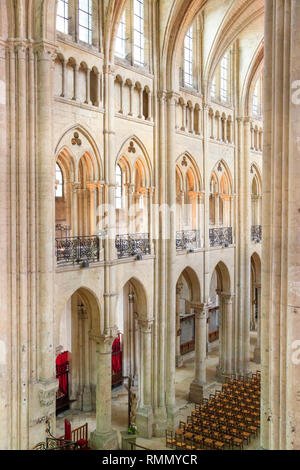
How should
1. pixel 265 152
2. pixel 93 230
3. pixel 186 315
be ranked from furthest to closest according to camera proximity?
pixel 186 315 < pixel 93 230 < pixel 265 152

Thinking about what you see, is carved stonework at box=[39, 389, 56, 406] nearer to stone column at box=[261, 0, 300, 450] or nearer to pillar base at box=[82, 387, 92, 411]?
pillar base at box=[82, 387, 92, 411]

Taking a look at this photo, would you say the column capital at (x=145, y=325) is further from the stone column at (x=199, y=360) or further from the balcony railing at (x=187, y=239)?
the stone column at (x=199, y=360)

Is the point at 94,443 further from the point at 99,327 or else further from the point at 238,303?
the point at 238,303

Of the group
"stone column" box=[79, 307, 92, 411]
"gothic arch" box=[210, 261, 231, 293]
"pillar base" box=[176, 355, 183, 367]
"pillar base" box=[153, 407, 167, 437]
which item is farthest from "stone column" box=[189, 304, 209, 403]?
"stone column" box=[79, 307, 92, 411]

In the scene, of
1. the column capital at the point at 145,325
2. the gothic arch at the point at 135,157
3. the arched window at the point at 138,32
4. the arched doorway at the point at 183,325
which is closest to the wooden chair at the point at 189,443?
the column capital at the point at 145,325

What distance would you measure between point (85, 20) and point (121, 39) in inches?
76.5

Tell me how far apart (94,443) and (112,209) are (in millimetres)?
7789

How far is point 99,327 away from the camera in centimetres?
1494

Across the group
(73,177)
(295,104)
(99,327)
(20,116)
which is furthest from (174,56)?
(295,104)

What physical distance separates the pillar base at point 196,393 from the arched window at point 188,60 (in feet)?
→ 43.1

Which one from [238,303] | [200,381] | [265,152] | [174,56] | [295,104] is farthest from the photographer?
[238,303]

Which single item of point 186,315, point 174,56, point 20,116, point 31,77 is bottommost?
point 186,315

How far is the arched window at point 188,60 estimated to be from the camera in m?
19.4

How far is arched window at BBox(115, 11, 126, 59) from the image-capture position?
16.2 m
